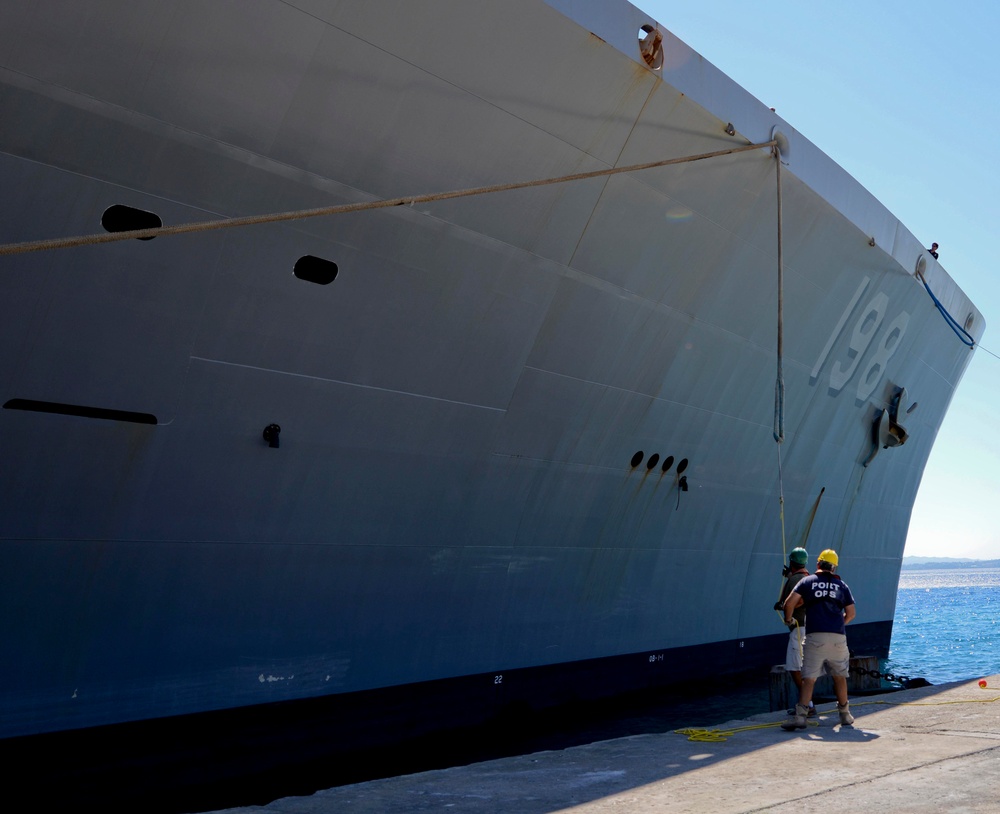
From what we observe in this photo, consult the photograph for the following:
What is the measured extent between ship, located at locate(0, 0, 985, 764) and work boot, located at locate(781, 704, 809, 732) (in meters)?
2.51

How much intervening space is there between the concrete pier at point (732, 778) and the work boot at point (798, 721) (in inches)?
3.2

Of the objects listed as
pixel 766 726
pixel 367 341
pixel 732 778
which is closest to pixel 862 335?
pixel 766 726

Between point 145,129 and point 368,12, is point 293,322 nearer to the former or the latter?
point 145,129

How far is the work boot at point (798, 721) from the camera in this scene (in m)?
5.92

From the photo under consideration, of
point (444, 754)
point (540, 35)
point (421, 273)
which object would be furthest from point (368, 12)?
point (444, 754)

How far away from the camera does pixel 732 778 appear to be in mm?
4496

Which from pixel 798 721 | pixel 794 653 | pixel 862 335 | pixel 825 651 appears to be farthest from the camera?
pixel 862 335

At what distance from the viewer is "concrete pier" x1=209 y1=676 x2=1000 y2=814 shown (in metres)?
3.93

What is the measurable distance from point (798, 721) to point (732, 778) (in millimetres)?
1624

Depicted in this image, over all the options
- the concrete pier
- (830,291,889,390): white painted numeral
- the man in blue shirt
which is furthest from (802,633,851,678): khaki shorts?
(830,291,889,390): white painted numeral

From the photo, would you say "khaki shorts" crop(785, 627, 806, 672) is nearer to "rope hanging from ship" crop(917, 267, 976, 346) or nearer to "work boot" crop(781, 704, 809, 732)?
"work boot" crop(781, 704, 809, 732)

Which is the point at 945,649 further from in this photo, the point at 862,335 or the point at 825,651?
the point at 825,651

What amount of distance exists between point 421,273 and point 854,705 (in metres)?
4.66

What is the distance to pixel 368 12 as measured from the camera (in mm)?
5238
